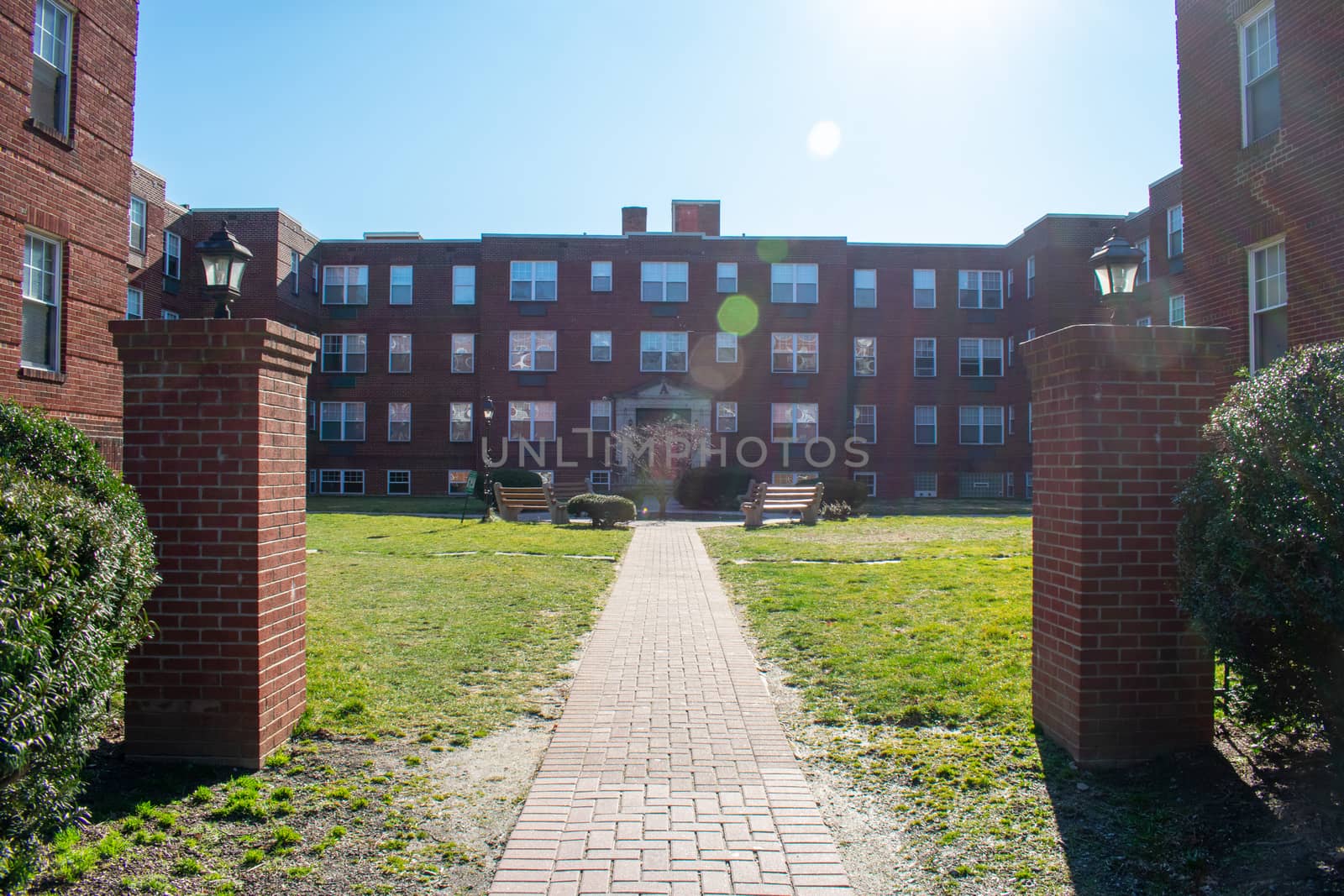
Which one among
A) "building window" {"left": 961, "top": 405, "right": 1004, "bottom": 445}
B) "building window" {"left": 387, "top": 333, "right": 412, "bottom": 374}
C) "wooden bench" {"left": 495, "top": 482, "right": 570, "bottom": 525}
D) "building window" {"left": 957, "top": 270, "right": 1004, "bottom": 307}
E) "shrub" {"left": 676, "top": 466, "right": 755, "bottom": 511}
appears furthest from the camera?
"building window" {"left": 957, "top": 270, "right": 1004, "bottom": 307}

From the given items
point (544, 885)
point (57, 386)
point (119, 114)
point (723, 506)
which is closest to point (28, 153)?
point (119, 114)

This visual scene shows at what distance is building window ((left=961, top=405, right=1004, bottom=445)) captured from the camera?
36250mm

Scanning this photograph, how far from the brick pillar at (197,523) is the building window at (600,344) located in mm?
30465

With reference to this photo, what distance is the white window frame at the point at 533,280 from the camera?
34.8 meters

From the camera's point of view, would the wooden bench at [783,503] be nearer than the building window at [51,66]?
No

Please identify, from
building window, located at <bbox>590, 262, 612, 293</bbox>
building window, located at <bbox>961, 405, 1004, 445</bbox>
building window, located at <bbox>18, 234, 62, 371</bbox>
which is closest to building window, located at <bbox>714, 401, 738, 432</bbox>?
building window, located at <bbox>590, 262, 612, 293</bbox>

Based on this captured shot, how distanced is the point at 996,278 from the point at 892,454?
8900 mm

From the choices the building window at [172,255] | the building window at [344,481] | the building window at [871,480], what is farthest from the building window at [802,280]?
the building window at [172,255]

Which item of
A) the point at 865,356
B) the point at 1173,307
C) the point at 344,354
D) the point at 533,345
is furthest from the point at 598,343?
the point at 1173,307

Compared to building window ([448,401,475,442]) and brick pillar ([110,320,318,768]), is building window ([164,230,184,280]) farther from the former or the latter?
brick pillar ([110,320,318,768])

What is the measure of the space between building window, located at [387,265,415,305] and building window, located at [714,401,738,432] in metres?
13.6

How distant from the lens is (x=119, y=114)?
11.1m

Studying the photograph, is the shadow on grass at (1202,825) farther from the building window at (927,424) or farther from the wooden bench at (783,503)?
the building window at (927,424)

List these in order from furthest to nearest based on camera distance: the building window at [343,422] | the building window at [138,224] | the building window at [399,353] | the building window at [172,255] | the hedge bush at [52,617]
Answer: the building window at [399,353] < the building window at [343,422] < the building window at [172,255] < the building window at [138,224] < the hedge bush at [52,617]
